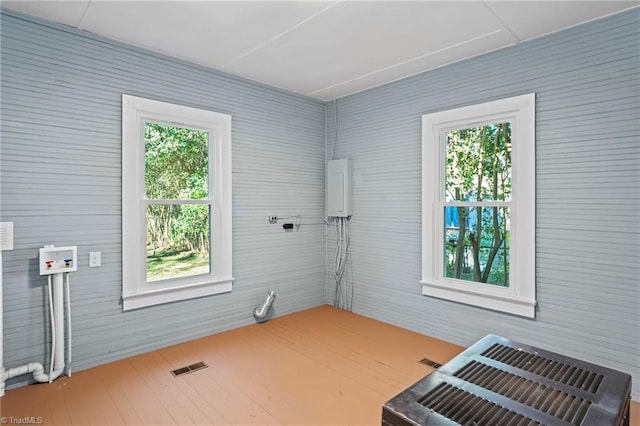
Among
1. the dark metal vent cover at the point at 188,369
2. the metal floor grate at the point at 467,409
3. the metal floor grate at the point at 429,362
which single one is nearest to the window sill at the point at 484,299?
the metal floor grate at the point at 429,362

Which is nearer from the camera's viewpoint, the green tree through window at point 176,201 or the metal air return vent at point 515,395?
the metal air return vent at point 515,395

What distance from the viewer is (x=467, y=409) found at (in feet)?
3.97

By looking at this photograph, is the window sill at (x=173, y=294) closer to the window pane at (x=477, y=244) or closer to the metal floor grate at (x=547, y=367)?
the window pane at (x=477, y=244)

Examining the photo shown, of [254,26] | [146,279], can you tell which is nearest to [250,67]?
[254,26]

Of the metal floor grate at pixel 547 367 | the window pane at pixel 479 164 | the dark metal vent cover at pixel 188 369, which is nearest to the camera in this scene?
the metal floor grate at pixel 547 367

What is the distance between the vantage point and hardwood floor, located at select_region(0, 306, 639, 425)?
2254 mm

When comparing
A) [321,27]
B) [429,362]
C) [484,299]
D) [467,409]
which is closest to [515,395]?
[467,409]

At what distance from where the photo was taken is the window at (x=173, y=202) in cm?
307

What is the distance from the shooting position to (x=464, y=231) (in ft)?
11.4

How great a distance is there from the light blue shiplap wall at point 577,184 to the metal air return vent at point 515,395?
4.70 feet

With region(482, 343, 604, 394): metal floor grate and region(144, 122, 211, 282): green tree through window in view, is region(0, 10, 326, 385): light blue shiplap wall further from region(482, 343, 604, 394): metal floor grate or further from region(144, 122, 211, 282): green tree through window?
region(482, 343, 604, 394): metal floor grate

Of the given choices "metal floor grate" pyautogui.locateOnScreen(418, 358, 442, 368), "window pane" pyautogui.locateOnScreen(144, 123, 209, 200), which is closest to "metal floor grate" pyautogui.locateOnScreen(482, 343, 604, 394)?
"metal floor grate" pyautogui.locateOnScreen(418, 358, 442, 368)

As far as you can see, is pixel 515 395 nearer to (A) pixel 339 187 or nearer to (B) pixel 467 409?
(B) pixel 467 409

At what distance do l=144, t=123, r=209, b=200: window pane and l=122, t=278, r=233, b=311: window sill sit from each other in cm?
87
